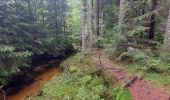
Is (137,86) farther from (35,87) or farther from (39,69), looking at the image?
(39,69)

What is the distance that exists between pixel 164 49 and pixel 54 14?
1338 centimetres

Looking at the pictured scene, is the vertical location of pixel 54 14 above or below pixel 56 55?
above

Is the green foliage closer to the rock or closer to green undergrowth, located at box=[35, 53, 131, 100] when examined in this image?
green undergrowth, located at box=[35, 53, 131, 100]

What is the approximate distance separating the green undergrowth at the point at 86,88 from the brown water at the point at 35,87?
37.8 inches

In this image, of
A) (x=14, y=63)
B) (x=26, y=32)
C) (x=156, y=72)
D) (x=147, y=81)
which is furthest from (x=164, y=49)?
(x=26, y=32)

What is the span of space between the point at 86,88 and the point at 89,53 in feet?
12.7

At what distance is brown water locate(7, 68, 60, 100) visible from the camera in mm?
12850

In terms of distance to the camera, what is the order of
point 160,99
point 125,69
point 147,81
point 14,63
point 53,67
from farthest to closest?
point 53,67 < point 14,63 < point 125,69 < point 147,81 < point 160,99

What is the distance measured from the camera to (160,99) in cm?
710

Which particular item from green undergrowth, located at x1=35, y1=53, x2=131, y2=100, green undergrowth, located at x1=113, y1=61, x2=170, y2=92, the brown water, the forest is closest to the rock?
the forest


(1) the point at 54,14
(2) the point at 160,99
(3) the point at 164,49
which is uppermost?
(1) the point at 54,14

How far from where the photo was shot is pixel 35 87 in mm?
14234

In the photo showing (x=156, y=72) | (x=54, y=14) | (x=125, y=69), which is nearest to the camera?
(x=156, y=72)

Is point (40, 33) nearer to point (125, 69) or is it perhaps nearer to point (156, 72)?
point (125, 69)
